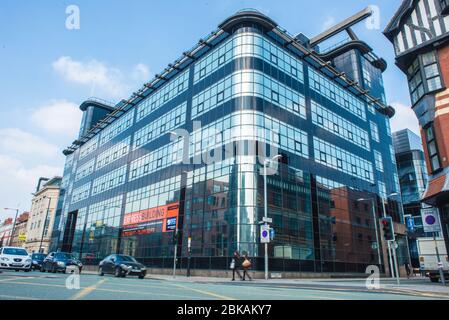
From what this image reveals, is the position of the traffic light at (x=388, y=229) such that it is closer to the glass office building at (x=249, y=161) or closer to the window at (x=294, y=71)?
the glass office building at (x=249, y=161)

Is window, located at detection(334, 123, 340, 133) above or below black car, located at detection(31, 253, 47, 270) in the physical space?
above

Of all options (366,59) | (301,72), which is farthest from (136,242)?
(366,59)

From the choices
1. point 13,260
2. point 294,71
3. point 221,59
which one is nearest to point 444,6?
point 294,71

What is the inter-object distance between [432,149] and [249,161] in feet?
47.6

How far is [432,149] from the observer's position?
23.3 metres

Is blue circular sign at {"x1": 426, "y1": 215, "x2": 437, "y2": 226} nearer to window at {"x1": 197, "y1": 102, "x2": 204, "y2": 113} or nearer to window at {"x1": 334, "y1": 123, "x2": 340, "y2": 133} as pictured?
window at {"x1": 197, "y1": 102, "x2": 204, "y2": 113}

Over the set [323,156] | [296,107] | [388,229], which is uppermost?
[296,107]

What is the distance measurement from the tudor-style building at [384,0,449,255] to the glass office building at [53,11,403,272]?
12382mm

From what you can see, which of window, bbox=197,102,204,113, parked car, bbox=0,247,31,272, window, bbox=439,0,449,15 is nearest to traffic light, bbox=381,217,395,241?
window, bbox=439,0,449,15

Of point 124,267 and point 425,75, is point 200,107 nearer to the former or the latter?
point 124,267

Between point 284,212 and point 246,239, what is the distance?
5.43m

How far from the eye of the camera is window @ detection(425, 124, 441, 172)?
73.9 ft

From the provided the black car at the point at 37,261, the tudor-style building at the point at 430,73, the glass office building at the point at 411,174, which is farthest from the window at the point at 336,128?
the glass office building at the point at 411,174

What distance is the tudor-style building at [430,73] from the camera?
2178cm
